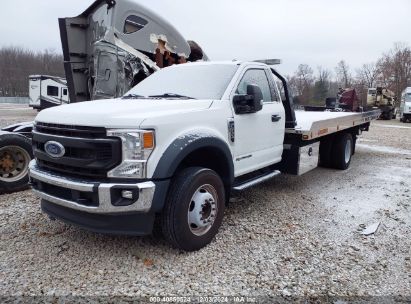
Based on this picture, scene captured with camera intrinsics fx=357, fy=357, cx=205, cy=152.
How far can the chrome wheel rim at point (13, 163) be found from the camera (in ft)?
17.5

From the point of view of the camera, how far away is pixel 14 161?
17.9 feet

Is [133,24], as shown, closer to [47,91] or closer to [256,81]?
[256,81]

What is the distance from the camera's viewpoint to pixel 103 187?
9.96 feet

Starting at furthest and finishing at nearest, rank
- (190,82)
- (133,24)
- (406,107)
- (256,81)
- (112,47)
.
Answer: (406,107) → (133,24) → (112,47) → (256,81) → (190,82)

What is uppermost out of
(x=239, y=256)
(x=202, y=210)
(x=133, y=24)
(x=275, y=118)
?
(x=133, y=24)

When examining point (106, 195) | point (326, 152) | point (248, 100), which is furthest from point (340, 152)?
point (106, 195)

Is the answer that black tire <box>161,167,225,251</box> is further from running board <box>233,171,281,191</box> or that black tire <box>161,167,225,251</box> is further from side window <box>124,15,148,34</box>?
side window <box>124,15,148,34</box>

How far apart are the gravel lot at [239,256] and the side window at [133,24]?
3653 mm

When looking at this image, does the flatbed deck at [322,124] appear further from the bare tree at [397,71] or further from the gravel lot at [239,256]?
the bare tree at [397,71]

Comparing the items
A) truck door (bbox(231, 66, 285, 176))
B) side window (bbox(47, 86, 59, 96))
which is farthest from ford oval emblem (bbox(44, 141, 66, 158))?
side window (bbox(47, 86, 59, 96))

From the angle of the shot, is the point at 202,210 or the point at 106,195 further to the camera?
the point at 202,210

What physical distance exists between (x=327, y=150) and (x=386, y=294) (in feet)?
15.7

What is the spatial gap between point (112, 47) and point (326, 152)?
4.75 meters

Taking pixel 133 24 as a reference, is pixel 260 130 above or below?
below
